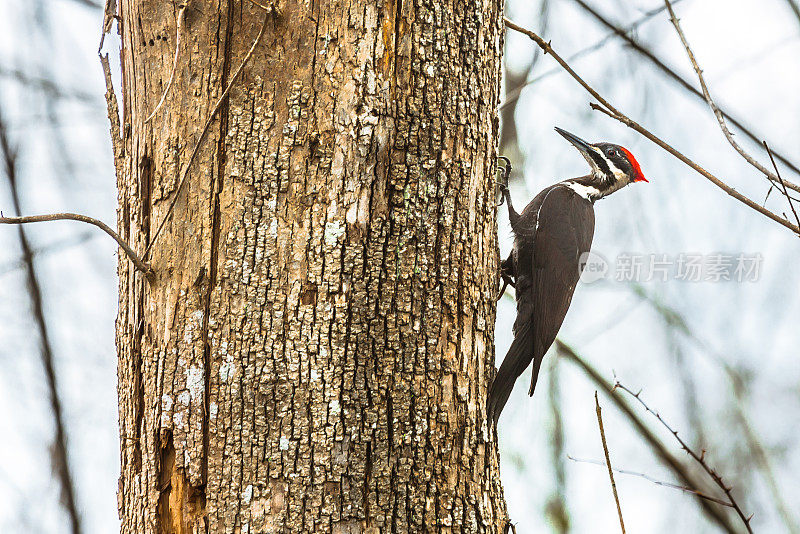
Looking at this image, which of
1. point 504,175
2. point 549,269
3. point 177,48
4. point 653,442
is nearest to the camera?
point 177,48

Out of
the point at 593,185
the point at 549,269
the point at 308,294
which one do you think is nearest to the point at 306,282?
the point at 308,294

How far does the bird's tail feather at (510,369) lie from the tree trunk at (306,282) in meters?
0.19

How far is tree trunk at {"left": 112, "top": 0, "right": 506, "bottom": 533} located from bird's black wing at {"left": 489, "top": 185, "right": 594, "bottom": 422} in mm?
951

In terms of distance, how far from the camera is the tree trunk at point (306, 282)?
4.50ft

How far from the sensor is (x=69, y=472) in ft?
Answer: 11.2

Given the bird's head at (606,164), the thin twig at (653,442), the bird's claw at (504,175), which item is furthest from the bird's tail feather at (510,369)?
the thin twig at (653,442)

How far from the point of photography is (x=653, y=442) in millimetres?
3938

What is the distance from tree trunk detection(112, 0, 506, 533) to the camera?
137 centimetres

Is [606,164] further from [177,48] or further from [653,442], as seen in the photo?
[177,48]

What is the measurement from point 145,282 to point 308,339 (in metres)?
0.43

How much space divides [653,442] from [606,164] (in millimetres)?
1664

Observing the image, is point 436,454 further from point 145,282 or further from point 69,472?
point 69,472

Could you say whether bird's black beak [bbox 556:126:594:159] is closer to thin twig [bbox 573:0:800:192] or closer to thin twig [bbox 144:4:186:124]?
thin twig [bbox 573:0:800:192]

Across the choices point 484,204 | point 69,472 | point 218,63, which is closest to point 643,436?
point 484,204
